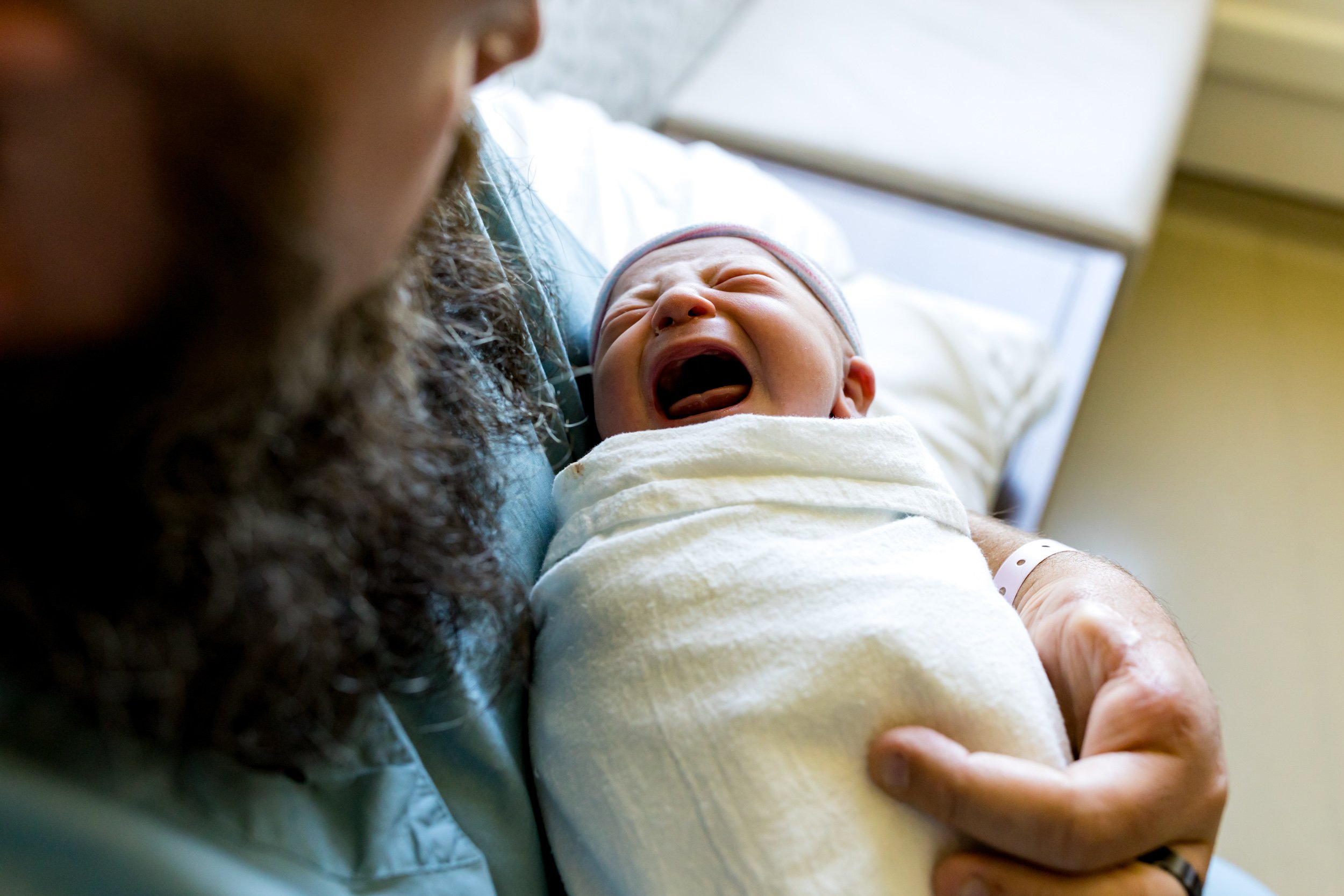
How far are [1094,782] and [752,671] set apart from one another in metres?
0.21

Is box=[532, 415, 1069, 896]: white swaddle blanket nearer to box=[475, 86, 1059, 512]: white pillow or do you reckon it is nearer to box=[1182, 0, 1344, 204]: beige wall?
box=[475, 86, 1059, 512]: white pillow

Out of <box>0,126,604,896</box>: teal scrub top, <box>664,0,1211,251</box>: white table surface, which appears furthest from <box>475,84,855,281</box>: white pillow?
<box>0,126,604,896</box>: teal scrub top

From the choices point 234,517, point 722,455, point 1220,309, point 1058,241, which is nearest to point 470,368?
point 722,455

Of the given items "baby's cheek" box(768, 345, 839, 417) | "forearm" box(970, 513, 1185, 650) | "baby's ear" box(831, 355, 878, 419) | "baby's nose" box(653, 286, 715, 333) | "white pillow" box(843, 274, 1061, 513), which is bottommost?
"white pillow" box(843, 274, 1061, 513)

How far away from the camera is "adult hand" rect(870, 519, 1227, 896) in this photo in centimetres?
62

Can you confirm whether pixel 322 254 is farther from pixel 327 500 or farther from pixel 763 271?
pixel 763 271

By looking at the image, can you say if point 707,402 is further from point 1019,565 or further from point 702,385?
point 1019,565

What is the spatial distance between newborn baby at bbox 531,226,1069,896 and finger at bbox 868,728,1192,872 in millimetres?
27

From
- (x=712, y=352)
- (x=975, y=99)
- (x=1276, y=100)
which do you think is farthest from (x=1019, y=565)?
(x=1276, y=100)

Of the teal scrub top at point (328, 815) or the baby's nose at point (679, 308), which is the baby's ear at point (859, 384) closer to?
the baby's nose at point (679, 308)

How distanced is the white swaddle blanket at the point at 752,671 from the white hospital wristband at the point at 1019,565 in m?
0.13

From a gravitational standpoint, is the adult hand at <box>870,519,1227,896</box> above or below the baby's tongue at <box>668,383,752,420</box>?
below

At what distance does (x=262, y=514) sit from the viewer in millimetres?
502

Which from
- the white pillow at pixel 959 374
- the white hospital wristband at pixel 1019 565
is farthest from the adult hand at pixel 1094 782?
the white pillow at pixel 959 374
